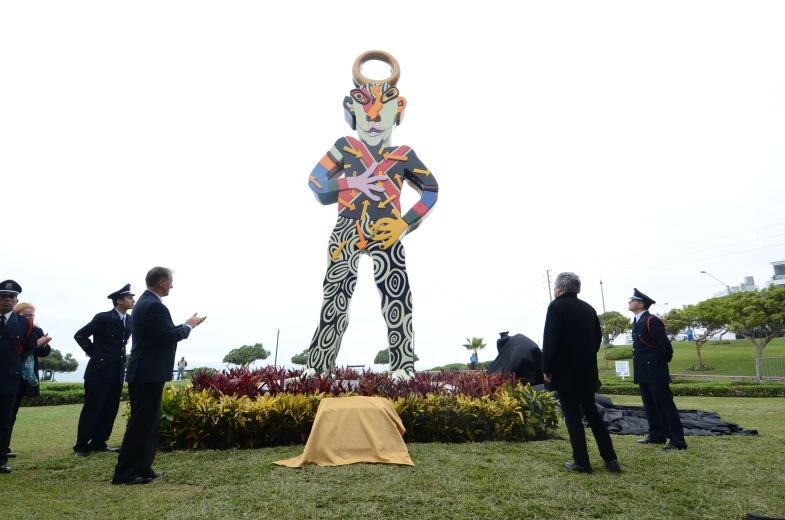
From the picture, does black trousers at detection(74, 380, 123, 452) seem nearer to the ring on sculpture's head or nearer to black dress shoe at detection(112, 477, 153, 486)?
black dress shoe at detection(112, 477, 153, 486)

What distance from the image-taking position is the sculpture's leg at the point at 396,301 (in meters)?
8.20

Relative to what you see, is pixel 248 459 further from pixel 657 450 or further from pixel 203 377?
pixel 657 450

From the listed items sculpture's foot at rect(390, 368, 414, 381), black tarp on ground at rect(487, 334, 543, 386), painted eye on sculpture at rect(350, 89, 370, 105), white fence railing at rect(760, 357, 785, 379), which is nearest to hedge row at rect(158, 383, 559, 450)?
sculpture's foot at rect(390, 368, 414, 381)

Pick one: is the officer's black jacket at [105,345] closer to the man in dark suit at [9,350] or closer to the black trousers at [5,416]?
the man in dark suit at [9,350]

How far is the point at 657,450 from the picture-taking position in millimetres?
5035

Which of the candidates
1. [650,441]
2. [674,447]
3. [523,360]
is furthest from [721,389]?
[674,447]

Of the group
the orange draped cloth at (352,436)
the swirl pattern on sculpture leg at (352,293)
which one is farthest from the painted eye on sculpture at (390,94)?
the orange draped cloth at (352,436)

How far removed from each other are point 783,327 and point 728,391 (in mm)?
12871

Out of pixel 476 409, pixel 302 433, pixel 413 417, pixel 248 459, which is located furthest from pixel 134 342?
pixel 476 409

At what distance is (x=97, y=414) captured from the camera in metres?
5.26

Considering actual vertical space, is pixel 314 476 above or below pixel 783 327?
below

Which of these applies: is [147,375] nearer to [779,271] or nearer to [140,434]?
[140,434]

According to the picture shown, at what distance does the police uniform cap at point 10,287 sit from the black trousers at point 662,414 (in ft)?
22.2

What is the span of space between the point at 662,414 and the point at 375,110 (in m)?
7.01
